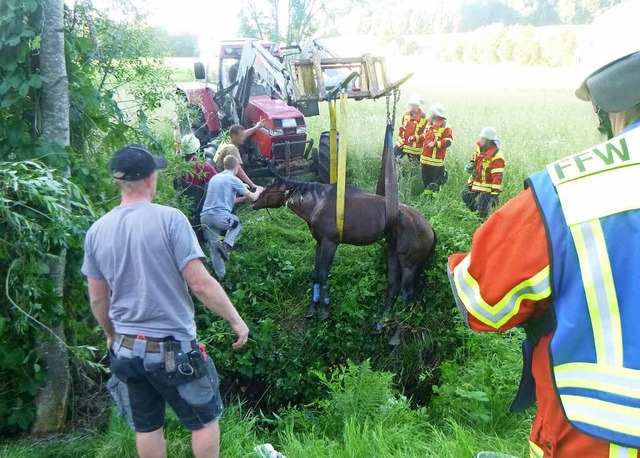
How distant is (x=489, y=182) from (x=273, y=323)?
3574 mm

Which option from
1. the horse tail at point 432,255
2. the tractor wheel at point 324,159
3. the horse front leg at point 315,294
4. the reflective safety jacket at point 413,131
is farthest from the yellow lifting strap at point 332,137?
the reflective safety jacket at point 413,131

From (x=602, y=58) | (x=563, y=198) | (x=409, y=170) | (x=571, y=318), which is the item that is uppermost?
(x=602, y=58)

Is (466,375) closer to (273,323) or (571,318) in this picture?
(273,323)

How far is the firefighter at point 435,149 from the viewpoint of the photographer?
26.3 feet

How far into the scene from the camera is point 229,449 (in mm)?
3072

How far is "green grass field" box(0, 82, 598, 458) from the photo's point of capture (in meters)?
3.09

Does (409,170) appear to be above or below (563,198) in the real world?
below

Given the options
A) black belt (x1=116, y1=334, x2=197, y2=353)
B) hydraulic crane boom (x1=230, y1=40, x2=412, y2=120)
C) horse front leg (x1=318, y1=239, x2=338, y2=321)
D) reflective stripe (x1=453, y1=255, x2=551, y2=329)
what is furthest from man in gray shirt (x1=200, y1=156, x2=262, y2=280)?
reflective stripe (x1=453, y1=255, x2=551, y2=329)

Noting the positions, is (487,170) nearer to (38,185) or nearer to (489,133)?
(489,133)

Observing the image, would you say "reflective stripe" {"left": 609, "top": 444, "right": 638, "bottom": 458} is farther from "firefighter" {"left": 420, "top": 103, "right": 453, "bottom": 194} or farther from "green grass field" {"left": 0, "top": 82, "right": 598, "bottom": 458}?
"firefighter" {"left": 420, "top": 103, "right": 453, "bottom": 194}

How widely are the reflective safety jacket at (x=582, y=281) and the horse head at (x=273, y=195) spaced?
448cm

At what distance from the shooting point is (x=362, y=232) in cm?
538

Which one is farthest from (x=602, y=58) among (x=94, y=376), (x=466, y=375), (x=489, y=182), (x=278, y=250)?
(x=489, y=182)

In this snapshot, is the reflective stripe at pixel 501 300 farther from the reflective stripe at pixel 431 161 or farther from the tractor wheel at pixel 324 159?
the reflective stripe at pixel 431 161
